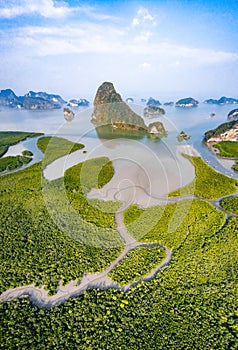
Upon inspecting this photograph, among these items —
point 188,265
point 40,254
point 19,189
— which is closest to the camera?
point 188,265

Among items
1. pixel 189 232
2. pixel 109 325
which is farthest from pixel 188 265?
pixel 109 325

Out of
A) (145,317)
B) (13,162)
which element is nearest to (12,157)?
(13,162)

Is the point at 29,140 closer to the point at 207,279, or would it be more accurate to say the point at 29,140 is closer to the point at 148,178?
the point at 148,178

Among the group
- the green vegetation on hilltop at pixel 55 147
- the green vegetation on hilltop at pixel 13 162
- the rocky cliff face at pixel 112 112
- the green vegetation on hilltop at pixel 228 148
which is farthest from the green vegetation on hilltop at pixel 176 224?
the rocky cliff face at pixel 112 112

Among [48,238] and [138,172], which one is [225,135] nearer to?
[138,172]

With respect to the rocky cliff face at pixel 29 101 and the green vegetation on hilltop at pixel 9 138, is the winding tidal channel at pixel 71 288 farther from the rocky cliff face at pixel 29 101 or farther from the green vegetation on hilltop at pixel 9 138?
the rocky cliff face at pixel 29 101

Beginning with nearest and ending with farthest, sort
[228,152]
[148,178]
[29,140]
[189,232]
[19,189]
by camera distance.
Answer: [189,232] < [19,189] < [148,178] < [228,152] < [29,140]
